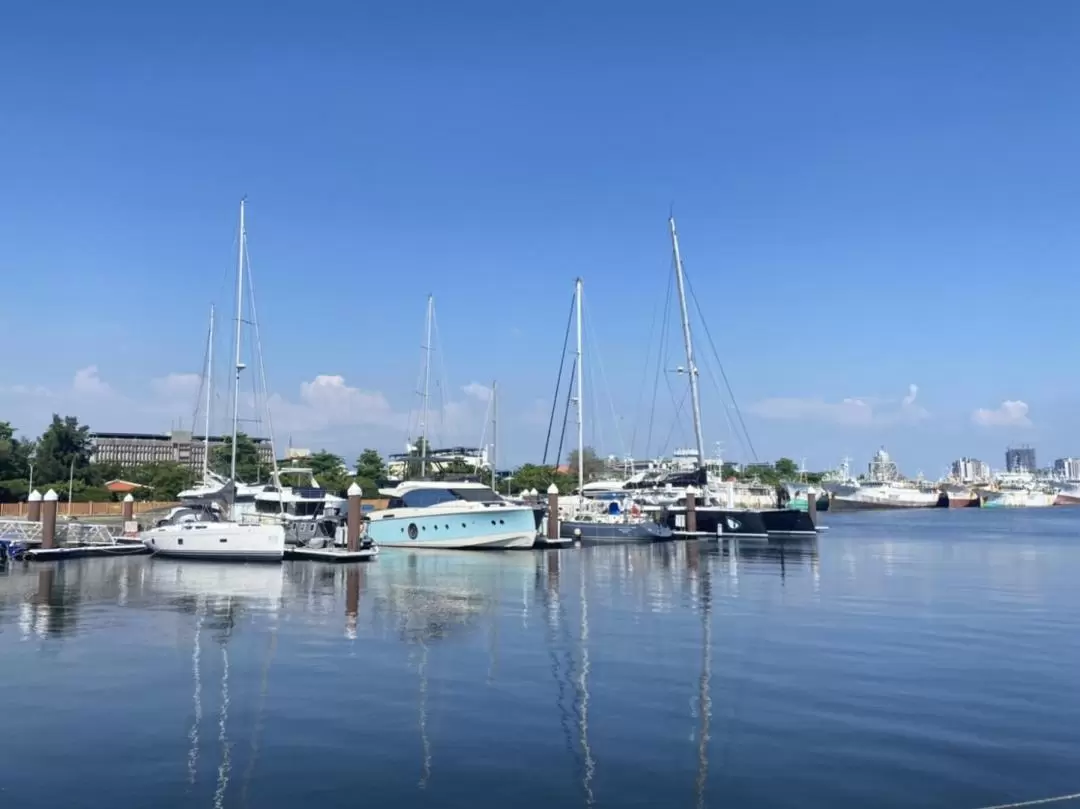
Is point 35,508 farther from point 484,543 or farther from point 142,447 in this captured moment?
point 142,447

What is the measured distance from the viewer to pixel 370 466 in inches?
4520

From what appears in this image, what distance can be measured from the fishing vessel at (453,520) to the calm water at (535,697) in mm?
20354

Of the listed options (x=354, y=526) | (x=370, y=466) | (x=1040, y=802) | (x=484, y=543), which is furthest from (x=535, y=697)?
(x=370, y=466)

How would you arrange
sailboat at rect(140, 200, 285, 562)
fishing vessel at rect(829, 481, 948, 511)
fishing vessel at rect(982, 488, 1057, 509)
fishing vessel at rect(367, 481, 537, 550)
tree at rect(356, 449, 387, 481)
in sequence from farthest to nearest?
fishing vessel at rect(982, 488, 1057, 509) < fishing vessel at rect(829, 481, 948, 511) < tree at rect(356, 449, 387, 481) < fishing vessel at rect(367, 481, 537, 550) < sailboat at rect(140, 200, 285, 562)

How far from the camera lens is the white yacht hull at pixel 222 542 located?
41188 mm

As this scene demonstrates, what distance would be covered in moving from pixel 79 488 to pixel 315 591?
170ft

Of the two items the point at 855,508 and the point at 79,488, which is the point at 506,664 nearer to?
the point at 79,488

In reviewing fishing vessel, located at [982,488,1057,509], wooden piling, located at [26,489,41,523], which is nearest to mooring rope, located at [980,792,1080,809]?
wooden piling, located at [26,489,41,523]

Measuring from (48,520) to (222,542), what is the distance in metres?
9.23

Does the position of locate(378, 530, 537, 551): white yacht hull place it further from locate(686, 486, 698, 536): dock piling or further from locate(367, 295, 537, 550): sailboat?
locate(686, 486, 698, 536): dock piling

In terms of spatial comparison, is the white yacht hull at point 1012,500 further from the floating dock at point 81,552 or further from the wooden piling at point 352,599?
the wooden piling at point 352,599

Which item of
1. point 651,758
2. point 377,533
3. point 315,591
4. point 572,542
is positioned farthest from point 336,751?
point 572,542

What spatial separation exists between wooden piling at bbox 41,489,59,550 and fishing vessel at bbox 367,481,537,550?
1682 centimetres

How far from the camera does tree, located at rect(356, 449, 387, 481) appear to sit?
111 m
